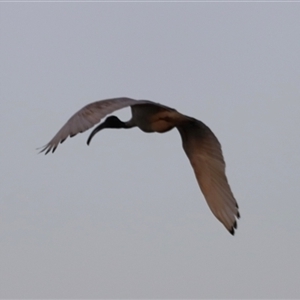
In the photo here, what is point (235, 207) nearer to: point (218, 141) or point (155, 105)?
point (218, 141)

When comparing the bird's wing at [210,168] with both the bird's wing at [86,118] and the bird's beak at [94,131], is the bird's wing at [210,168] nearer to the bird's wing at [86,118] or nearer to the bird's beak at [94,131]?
the bird's beak at [94,131]

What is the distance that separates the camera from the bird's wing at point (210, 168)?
11.5 m

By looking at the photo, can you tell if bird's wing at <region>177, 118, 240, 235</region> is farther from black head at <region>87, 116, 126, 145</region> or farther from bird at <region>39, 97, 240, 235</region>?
black head at <region>87, 116, 126, 145</region>

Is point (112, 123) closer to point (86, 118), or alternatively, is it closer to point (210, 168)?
point (210, 168)

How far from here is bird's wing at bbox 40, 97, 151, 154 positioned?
30.0 feet

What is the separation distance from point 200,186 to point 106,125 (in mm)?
1542

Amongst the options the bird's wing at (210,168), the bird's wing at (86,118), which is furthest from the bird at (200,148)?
the bird's wing at (86,118)

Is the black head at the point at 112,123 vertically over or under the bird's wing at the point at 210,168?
over

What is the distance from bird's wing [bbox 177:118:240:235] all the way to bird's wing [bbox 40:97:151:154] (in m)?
2.01

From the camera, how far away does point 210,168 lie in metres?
11.9

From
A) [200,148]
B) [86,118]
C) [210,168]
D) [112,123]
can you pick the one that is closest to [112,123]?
[112,123]

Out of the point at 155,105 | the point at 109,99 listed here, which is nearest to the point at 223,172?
the point at 155,105

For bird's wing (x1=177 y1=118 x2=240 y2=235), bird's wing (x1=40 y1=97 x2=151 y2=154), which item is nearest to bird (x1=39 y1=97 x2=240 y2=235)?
bird's wing (x1=177 y1=118 x2=240 y2=235)

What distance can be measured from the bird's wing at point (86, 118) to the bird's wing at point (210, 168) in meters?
2.01
